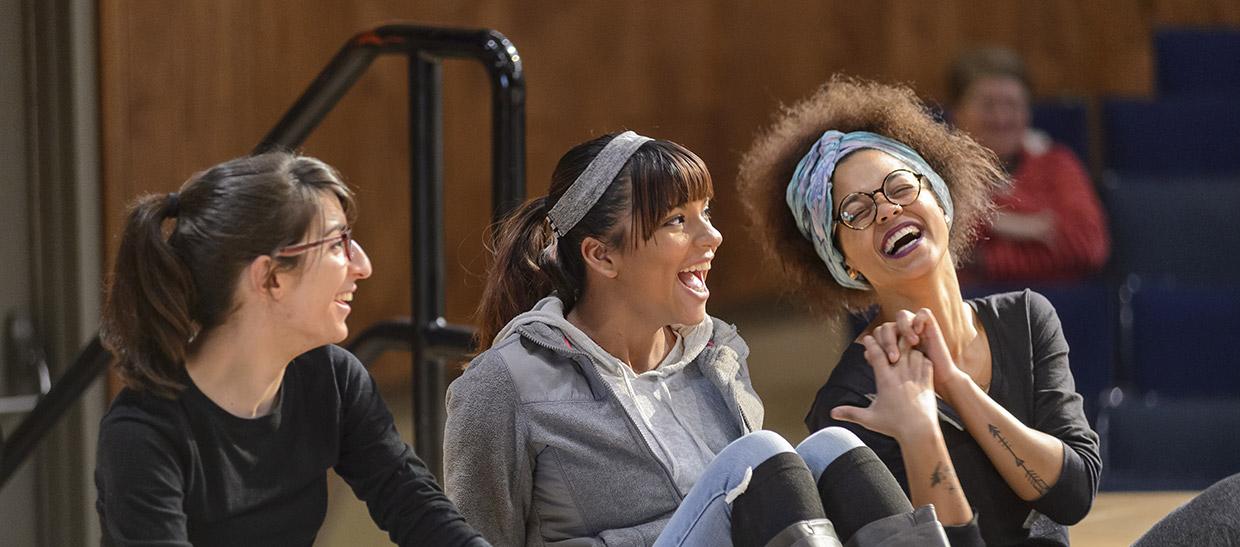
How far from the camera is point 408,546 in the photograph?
1656 millimetres

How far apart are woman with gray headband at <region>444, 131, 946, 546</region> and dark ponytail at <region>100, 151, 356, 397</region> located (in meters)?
0.31

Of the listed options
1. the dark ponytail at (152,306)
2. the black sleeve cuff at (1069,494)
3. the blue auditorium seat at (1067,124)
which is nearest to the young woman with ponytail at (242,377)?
the dark ponytail at (152,306)

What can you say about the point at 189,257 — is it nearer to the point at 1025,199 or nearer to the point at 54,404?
the point at 54,404

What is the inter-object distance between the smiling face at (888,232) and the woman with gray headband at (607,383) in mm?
178

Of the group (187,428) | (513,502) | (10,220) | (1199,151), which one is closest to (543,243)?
(513,502)

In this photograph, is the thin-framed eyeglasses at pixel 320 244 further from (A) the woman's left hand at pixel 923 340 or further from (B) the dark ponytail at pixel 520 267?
(A) the woman's left hand at pixel 923 340

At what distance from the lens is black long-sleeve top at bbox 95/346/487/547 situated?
4.83ft

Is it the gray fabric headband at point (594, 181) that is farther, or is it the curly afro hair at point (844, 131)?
the curly afro hair at point (844, 131)

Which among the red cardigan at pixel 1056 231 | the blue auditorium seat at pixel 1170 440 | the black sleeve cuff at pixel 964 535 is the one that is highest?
the black sleeve cuff at pixel 964 535

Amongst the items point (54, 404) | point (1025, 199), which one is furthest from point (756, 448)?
point (1025, 199)

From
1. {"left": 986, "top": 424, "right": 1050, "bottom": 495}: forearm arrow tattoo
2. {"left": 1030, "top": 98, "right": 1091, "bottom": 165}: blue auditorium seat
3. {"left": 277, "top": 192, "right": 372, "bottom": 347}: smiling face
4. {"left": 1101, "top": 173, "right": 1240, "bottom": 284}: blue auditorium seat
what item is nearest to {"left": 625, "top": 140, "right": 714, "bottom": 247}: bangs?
{"left": 277, "top": 192, "right": 372, "bottom": 347}: smiling face

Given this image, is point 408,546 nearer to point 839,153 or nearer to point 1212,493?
point 839,153

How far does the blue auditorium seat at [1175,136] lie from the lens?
12.3 feet

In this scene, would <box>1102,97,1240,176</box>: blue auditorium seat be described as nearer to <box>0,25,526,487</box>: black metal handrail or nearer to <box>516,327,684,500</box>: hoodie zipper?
<box>0,25,526,487</box>: black metal handrail
